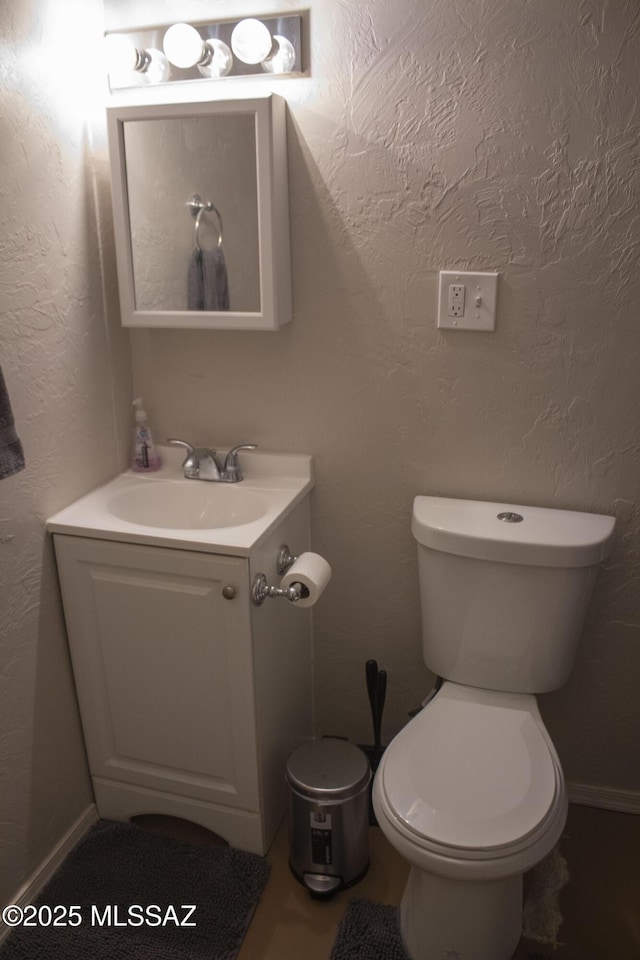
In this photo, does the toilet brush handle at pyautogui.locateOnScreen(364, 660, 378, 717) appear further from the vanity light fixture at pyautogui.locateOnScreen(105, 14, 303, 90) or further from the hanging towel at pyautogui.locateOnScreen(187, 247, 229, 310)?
the vanity light fixture at pyautogui.locateOnScreen(105, 14, 303, 90)

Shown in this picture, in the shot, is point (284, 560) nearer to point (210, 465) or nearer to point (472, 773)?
point (210, 465)

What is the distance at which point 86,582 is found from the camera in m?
1.68

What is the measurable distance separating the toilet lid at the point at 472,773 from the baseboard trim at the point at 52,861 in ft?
2.70

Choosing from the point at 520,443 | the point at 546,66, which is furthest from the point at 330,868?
the point at 546,66

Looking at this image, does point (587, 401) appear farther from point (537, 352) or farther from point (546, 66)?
point (546, 66)

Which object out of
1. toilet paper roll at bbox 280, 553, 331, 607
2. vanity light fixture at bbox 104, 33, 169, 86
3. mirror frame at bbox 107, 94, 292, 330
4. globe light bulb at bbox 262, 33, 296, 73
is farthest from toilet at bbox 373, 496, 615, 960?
vanity light fixture at bbox 104, 33, 169, 86

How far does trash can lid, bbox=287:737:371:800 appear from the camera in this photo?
1.64 metres

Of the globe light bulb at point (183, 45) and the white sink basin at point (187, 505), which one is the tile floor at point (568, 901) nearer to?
the white sink basin at point (187, 505)

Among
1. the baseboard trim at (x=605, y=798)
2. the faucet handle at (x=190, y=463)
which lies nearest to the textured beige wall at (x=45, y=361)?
the faucet handle at (x=190, y=463)

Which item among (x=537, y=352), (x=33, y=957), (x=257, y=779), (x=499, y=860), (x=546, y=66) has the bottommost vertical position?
(x=33, y=957)

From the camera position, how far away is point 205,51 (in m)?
1.59

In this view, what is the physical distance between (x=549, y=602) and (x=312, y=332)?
78cm

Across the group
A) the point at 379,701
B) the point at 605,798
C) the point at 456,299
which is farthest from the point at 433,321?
the point at 605,798

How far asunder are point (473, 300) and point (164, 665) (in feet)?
3.34
